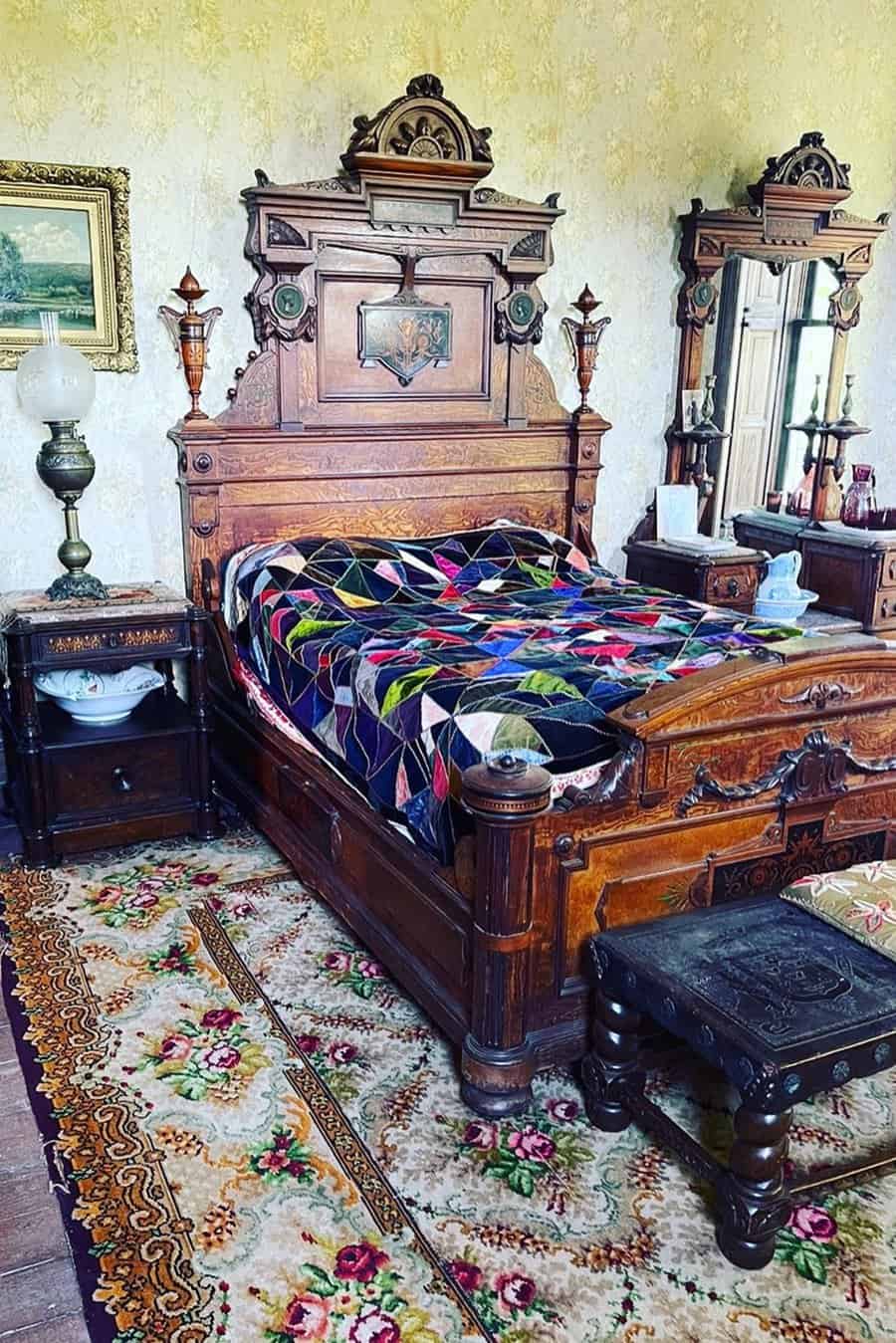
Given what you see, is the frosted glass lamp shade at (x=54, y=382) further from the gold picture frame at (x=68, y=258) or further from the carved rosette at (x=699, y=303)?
the carved rosette at (x=699, y=303)

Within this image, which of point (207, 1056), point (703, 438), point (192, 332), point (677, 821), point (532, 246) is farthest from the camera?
point (703, 438)

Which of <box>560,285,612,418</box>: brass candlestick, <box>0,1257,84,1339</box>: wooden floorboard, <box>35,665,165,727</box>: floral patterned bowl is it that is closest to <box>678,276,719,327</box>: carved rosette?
<box>560,285,612,418</box>: brass candlestick

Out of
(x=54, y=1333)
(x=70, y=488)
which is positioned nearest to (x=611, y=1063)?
(x=54, y=1333)

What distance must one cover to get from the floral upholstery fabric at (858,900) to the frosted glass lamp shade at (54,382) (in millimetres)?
2344

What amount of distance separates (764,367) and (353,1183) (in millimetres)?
3531

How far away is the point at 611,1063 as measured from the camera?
206 cm

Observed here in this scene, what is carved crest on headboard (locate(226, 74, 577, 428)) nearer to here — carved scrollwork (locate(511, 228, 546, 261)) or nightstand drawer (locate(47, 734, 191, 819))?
carved scrollwork (locate(511, 228, 546, 261))

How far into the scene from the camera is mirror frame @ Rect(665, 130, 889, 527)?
165 inches

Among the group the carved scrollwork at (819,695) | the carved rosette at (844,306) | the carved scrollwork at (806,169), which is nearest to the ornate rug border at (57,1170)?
the carved scrollwork at (819,695)

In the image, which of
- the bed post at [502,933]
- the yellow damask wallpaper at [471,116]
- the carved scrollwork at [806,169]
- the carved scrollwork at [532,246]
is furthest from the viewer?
the carved scrollwork at [806,169]

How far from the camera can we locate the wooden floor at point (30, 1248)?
160 cm

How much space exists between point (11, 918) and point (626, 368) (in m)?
2.99

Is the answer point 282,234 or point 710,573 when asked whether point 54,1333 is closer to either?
point 282,234

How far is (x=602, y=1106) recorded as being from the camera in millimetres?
2082
